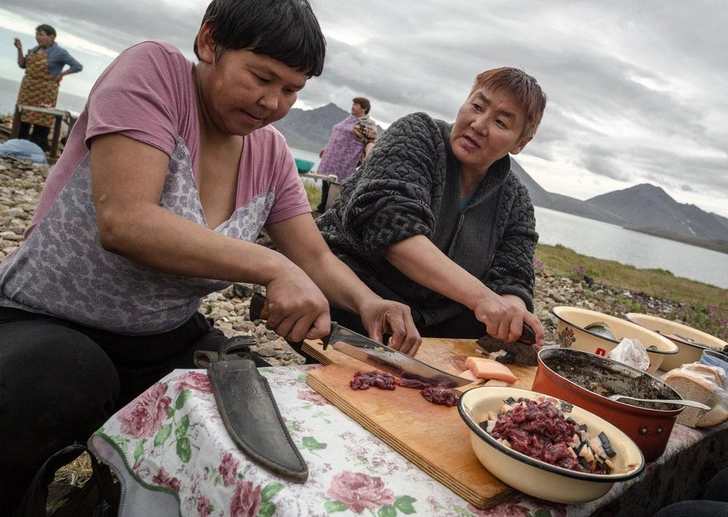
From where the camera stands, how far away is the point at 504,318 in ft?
7.13

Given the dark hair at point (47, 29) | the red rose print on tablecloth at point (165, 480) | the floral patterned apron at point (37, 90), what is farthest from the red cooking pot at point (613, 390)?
the floral patterned apron at point (37, 90)

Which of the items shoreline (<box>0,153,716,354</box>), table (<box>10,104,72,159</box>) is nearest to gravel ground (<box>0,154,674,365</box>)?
shoreline (<box>0,153,716,354</box>)

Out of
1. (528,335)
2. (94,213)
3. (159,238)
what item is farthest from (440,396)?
(94,213)

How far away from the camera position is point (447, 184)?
279 cm

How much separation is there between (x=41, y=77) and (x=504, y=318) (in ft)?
43.5

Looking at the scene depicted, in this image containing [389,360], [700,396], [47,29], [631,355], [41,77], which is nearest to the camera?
[389,360]

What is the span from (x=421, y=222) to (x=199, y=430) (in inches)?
61.7

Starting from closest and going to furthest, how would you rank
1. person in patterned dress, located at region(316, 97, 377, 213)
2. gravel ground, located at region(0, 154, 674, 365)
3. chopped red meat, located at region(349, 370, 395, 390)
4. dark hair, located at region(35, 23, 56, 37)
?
chopped red meat, located at region(349, 370, 395, 390) → gravel ground, located at region(0, 154, 674, 365) → person in patterned dress, located at region(316, 97, 377, 213) → dark hair, located at region(35, 23, 56, 37)

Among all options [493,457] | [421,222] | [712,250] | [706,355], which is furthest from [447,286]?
[712,250]

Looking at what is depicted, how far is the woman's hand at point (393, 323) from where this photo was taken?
6.43 feet

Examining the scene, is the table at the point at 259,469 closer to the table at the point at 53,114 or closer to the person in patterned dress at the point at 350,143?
the person in patterned dress at the point at 350,143

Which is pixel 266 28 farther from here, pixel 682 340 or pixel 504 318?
pixel 682 340

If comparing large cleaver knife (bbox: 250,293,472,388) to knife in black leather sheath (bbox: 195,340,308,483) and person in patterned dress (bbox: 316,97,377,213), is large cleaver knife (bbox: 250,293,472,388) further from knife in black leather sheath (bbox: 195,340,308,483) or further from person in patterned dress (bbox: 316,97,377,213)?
person in patterned dress (bbox: 316,97,377,213)

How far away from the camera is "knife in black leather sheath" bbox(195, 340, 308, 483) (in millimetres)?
1035
